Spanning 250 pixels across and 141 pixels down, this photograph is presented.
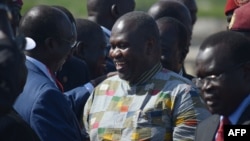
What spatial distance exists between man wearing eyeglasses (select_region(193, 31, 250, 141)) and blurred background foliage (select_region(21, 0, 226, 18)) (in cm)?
1513

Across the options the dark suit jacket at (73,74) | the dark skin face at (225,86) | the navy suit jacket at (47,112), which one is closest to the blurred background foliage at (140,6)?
the dark suit jacket at (73,74)

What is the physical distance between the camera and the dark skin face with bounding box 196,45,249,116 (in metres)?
5.81

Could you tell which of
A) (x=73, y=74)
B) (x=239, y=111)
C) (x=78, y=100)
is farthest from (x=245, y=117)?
(x=73, y=74)

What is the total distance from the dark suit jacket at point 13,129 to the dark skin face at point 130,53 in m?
1.83

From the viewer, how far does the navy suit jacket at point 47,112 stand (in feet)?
21.0

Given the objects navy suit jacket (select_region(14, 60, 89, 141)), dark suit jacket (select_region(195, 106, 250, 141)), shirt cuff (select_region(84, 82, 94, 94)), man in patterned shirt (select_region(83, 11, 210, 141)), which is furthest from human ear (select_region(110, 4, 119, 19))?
dark suit jacket (select_region(195, 106, 250, 141))

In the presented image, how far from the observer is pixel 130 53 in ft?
22.7

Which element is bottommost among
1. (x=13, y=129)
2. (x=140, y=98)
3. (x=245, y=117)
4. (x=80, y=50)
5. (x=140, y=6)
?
(x=140, y=6)

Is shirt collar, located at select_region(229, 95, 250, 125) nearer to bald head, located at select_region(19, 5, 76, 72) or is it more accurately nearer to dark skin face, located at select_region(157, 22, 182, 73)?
bald head, located at select_region(19, 5, 76, 72)

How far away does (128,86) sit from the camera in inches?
270

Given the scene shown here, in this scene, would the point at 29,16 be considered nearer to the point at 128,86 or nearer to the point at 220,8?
the point at 128,86

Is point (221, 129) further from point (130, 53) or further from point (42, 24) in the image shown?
point (42, 24)

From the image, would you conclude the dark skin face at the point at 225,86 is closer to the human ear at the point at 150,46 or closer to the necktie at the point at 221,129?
the necktie at the point at 221,129

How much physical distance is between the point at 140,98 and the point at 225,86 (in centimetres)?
102
